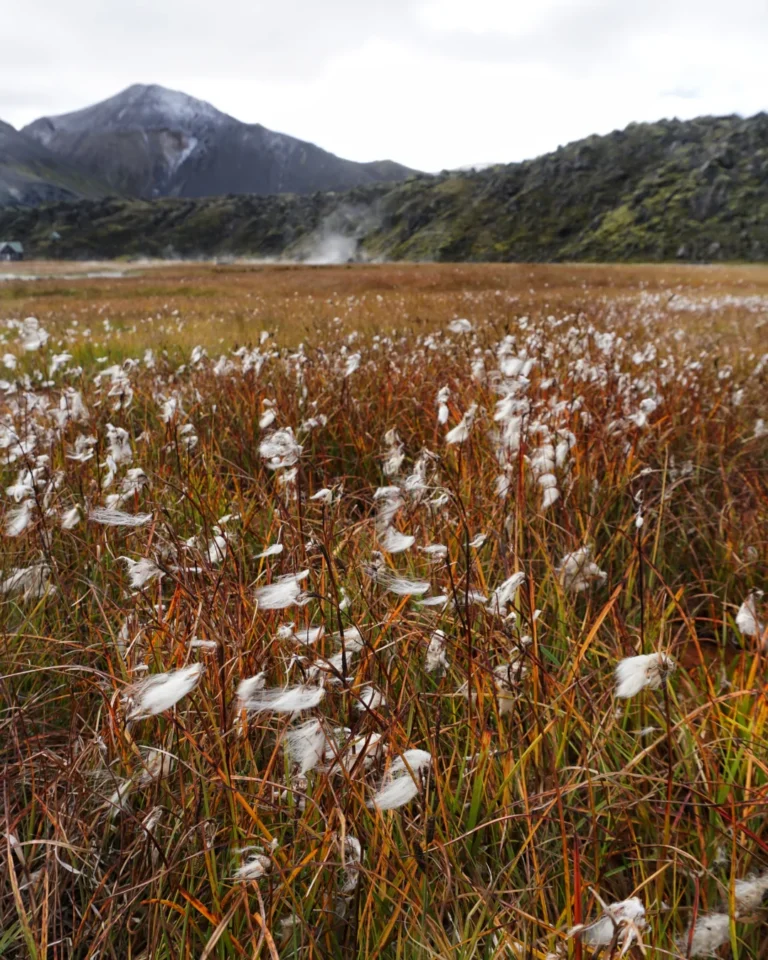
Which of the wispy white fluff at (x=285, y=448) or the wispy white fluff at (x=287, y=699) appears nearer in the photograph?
the wispy white fluff at (x=287, y=699)

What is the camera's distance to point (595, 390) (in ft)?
14.8

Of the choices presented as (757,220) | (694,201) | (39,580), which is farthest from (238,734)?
(694,201)

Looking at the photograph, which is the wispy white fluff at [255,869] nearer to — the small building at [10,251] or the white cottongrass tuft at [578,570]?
the white cottongrass tuft at [578,570]

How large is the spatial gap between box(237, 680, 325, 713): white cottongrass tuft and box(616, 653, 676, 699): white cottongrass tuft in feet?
1.71

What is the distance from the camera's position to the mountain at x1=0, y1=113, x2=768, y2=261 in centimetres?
9812

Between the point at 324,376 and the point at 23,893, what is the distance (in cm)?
393

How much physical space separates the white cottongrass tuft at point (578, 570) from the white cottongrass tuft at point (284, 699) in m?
1.12

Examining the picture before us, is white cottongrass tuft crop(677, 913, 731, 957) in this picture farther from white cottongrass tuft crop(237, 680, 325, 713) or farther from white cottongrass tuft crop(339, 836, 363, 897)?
white cottongrass tuft crop(237, 680, 325, 713)

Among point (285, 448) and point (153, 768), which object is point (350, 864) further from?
point (285, 448)

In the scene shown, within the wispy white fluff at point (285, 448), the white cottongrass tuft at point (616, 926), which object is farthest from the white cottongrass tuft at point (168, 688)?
the wispy white fluff at point (285, 448)

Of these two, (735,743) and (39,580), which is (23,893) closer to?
(39,580)

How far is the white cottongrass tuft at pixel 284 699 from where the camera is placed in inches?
43.7

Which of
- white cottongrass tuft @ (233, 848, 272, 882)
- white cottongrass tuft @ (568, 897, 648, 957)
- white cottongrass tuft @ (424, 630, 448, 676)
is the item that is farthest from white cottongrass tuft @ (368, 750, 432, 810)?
white cottongrass tuft @ (424, 630, 448, 676)

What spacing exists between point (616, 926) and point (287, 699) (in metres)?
0.61
